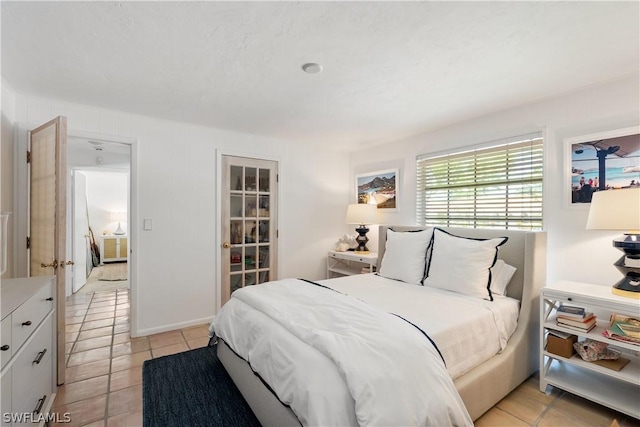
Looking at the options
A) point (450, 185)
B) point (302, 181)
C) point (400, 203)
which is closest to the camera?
point (450, 185)

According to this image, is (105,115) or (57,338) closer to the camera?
(57,338)

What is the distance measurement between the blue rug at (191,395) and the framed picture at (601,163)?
117 inches

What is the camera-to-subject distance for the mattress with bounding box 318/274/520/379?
1759 millimetres

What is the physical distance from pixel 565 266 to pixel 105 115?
445 cm

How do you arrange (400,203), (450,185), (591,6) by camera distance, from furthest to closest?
1. (400,203)
2. (450,185)
3. (591,6)

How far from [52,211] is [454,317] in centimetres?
296

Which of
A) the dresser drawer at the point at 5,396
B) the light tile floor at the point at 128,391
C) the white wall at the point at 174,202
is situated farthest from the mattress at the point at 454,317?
the dresser drawer at the point at 5,396

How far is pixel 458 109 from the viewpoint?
9.46 feet

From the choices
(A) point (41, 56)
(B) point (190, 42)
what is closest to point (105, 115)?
(A) point (41, 56)

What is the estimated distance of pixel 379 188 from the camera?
4.26 metres

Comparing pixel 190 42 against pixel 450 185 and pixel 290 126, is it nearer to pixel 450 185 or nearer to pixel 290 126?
pixel 290 126

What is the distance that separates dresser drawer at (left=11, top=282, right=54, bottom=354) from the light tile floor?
27.1 inches

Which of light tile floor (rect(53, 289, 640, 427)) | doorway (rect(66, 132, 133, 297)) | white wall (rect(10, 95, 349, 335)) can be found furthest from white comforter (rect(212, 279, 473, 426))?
doorway (rect(66, 132, 133, 297))

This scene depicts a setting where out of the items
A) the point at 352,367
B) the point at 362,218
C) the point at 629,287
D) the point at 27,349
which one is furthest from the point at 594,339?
the point at 27,349
